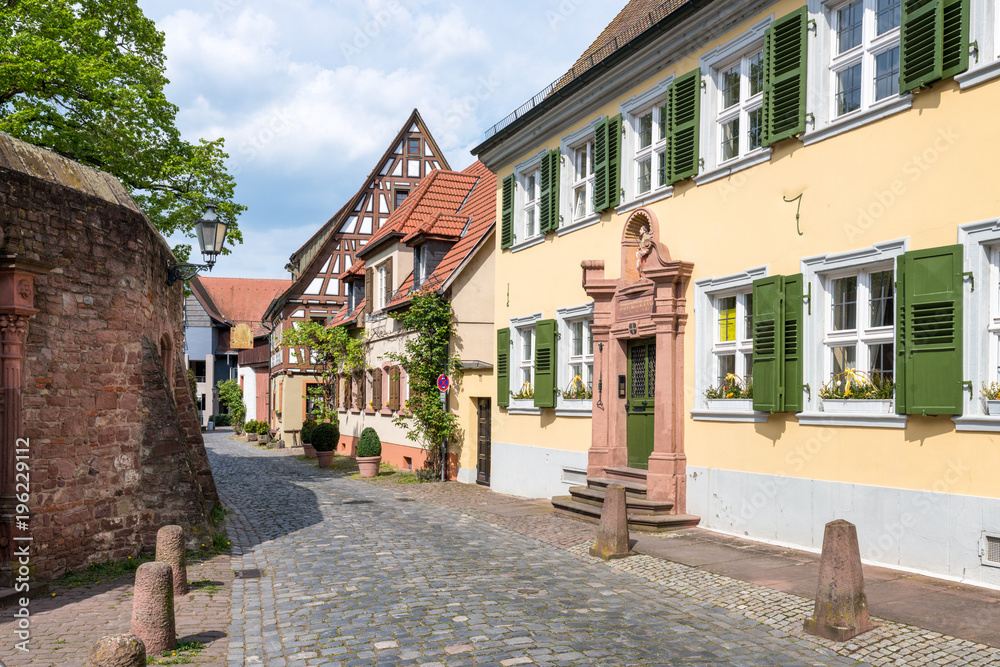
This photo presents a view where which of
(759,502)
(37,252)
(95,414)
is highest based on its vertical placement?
(37,252)

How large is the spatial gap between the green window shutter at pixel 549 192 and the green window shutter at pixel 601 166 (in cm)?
134

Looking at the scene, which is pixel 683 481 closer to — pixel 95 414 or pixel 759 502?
pixel 759 502

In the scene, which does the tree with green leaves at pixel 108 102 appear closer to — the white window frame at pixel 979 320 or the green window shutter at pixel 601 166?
the green window shutter at pixel 601 166

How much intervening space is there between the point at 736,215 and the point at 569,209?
4.62 m

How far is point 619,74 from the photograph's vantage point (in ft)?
Answer: 43.6

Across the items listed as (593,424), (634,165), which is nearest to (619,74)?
(634,165)

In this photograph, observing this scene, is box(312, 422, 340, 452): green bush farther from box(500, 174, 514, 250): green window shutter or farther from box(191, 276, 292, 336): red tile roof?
box(191, 276, 292, 336): red tile roof

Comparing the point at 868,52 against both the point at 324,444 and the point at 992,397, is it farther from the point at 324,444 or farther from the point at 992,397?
the point at 324,444

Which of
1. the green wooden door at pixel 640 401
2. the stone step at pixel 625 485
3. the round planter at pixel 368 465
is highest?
the green wooden door at pixel 640 401

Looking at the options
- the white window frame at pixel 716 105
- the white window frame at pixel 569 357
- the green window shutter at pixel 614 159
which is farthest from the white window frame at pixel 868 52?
the white window frame at pixel 569 357

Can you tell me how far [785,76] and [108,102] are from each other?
13.4 metres

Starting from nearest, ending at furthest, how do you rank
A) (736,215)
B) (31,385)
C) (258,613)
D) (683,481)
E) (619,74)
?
(258,613) < (31,385) < (736,215) < (683,481) < (619,74)

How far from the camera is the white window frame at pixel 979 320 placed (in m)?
7.58

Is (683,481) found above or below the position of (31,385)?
below
